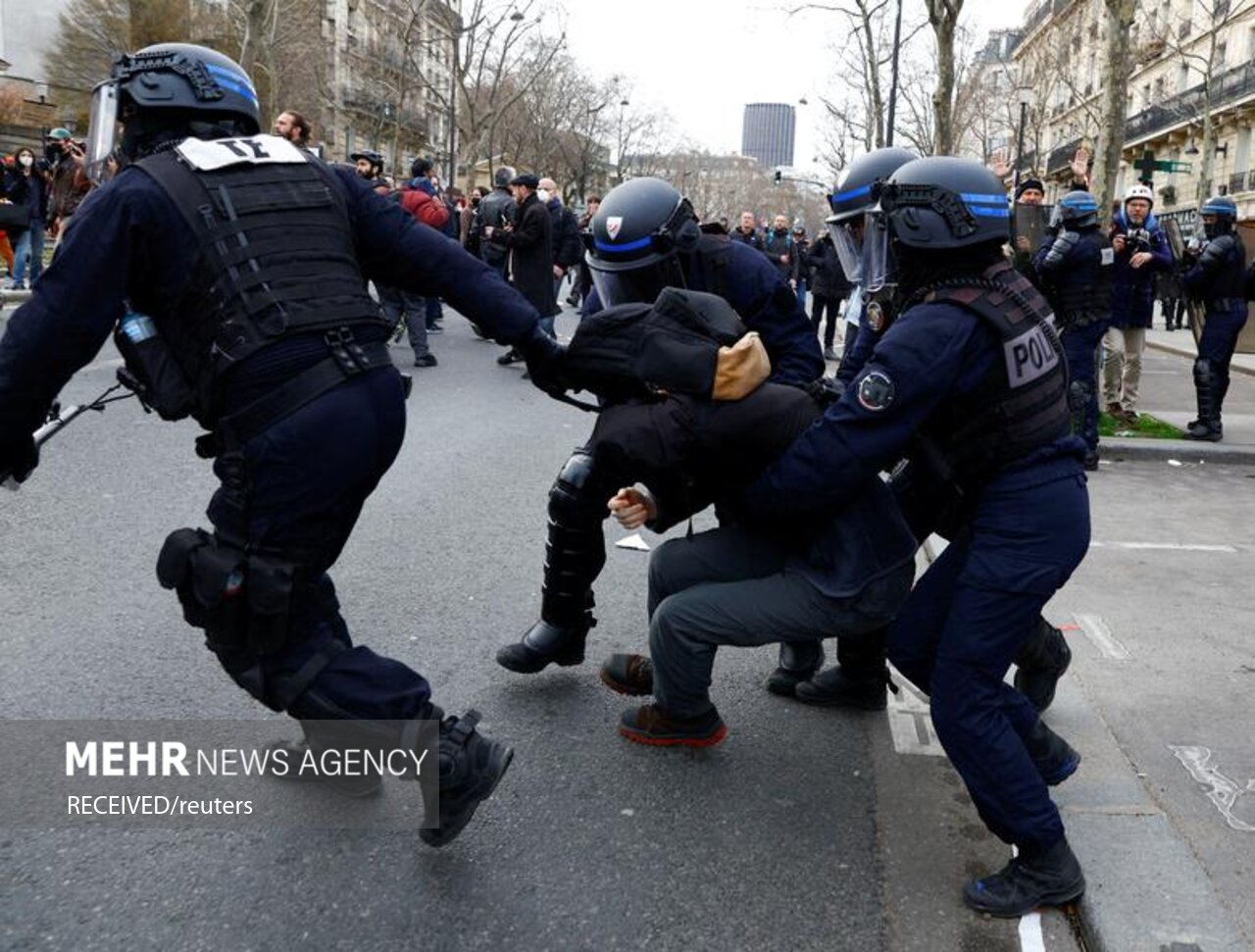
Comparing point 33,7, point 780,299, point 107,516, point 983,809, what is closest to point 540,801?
point 983,809

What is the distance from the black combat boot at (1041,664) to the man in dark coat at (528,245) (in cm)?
836

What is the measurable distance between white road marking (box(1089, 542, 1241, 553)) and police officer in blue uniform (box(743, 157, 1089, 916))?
3503 mm

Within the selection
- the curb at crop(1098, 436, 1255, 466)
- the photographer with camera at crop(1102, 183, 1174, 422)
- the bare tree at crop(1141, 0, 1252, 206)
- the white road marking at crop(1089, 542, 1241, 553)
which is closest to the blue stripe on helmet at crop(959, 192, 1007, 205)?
the white road marking at crop(1089, 542, 1241, 553)

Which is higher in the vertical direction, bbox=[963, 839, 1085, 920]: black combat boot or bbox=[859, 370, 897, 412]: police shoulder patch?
bbox=[859, 370, 897, 412]: police shoulder patch

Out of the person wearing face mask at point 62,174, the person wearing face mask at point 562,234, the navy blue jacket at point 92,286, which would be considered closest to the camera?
the navy blue jacket at point 92,286

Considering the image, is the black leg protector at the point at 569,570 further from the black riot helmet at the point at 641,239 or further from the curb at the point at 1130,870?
the curb at the point at 1130,870

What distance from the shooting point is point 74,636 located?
3.88 meters

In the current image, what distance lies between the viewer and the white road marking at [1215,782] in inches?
117

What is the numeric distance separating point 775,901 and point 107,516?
4013 mm

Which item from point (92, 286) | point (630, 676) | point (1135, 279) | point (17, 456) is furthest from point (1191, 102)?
point (17, 456)

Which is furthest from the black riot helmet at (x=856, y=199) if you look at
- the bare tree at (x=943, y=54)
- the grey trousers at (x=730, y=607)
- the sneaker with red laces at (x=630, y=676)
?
the bare tree at (x=943, y=54)

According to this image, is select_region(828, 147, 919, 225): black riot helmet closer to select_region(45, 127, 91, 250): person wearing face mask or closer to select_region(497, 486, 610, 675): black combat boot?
select_region(497, 486, 610, 675): black combat boot

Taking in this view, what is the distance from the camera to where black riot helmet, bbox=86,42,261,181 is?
247 cm

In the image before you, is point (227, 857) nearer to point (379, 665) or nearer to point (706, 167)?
point (379, 665)
